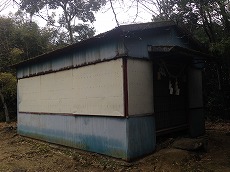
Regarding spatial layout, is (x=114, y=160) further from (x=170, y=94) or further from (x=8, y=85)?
(x=8, y=85)

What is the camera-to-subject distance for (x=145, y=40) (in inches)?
324

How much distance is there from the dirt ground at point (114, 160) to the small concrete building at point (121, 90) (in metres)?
0.32

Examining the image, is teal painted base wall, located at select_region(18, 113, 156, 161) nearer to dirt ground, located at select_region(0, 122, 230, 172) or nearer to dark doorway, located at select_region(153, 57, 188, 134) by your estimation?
dirt ground, located at select_region(0, 122, 230, 172)

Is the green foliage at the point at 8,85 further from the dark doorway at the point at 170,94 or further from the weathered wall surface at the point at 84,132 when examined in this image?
the dark doorway at the point at 170,94

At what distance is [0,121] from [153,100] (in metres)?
15.6

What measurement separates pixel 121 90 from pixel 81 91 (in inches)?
82.4

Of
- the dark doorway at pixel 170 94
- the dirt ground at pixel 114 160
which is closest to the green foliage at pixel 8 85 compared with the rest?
the dirt ground at pixel 114 160

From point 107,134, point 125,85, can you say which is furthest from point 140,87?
point 107,134

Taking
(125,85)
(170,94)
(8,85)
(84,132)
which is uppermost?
(8,85)

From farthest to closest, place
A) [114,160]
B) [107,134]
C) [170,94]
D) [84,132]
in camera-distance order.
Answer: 1. [170,94]
2. [84,132]
3. [107,134]
4. [114,160]

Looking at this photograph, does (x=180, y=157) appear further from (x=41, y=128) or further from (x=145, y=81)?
(x=41, y=128)

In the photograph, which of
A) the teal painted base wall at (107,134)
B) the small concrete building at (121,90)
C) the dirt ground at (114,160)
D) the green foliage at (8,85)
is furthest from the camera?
the green foliage at (8,85)

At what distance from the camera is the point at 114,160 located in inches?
304

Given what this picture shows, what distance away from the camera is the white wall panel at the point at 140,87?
756cm
